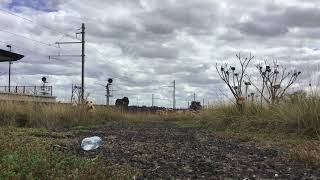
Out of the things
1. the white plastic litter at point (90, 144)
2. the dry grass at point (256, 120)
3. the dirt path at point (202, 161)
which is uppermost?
the dry grass at point (256, 120)

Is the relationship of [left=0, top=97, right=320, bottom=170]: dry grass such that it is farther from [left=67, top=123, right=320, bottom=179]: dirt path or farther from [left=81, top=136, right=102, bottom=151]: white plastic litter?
[left=81, top=136, right=102, bottom=151]: white plastic litter

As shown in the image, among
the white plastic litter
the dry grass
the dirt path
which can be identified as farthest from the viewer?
the dry grass

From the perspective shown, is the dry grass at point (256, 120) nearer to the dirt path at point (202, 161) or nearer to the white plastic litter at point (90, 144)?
the dirt path at point (202, 161)

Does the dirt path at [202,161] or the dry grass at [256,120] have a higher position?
the dry grass at [256,120]

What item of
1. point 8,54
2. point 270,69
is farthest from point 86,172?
point 8,54

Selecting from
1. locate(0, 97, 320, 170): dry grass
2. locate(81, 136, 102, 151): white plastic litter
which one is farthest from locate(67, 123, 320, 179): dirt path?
locate(0, 97, 320, 170): dry grass

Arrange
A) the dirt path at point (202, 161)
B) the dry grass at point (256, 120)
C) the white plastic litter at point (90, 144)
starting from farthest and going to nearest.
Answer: the dry grass at point (256, 120), the white plastic litter at point (90, 144), the dirt path at point (202, 161)

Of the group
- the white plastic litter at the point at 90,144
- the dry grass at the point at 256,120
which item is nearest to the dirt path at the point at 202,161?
the white plastic litter at the point at 90,144

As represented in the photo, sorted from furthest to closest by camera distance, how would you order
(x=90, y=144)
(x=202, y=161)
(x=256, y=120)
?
(x=256, y=120)
(x=90, y=144)
(x=202, y=161)

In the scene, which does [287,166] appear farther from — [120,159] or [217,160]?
[120,159]

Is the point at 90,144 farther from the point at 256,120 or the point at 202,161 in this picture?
the point at 256,120

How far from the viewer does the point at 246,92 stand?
67.0 feet

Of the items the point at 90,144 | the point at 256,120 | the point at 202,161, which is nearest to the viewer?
the point at 202,161

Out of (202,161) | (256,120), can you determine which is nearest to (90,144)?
(202,161)
